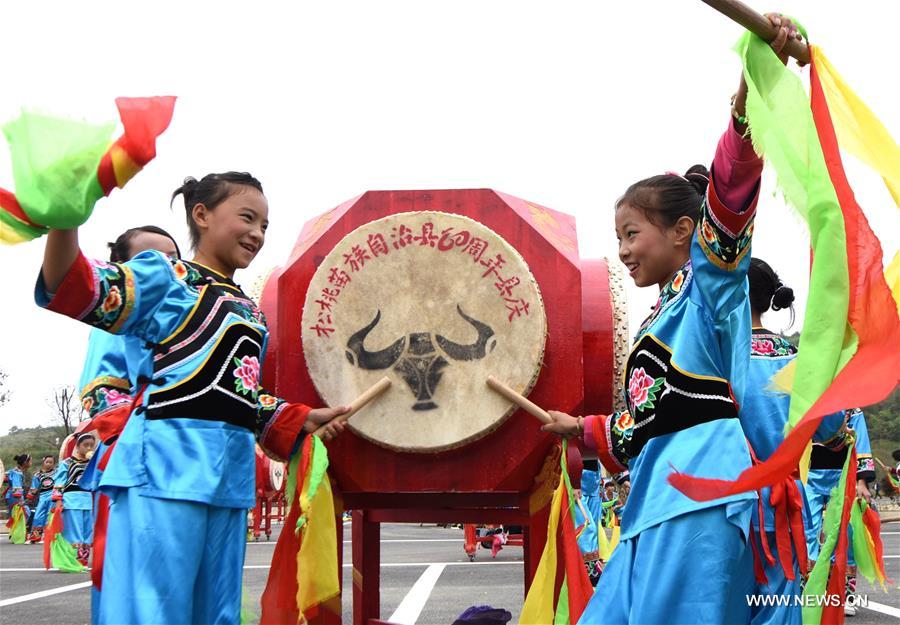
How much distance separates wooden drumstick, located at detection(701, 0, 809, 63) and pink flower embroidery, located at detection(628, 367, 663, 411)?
76 cm

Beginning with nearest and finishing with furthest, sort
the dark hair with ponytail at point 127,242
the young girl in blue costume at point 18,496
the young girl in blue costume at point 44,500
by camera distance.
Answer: the dark hair with ponytail at point 127,242, the young girl in blue costume at point 44,500, the young girl in blue costume at point 18,496

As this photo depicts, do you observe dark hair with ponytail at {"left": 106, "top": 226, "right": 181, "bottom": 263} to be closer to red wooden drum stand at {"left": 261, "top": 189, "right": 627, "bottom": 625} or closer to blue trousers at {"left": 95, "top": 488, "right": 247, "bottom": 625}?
red wooden drum stand at {"left": 261, "top": 189, "right": 627, "bottom": 625}

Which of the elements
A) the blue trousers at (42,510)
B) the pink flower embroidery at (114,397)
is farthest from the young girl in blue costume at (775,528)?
the blue trousers at (42,510)

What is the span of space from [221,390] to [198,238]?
20.1 inches

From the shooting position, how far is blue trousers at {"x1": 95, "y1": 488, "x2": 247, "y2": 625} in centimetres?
219

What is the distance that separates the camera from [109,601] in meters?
2.20

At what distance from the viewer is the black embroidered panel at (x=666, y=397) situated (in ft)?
7.30

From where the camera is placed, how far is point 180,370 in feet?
7.76

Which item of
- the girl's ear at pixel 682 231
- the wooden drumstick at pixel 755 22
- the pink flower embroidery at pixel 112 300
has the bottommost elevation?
the pink flower embroidery at pixel 112 300

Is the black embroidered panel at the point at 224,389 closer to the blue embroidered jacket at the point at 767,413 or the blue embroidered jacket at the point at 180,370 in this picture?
the blue embroidered jacket at the point at 180,370

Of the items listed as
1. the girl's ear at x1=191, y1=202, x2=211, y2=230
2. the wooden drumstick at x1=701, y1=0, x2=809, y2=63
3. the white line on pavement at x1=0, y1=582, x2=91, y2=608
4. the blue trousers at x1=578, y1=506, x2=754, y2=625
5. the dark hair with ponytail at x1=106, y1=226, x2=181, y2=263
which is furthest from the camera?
the white line on pavement at x1=0, y1=582, x2=91, y2=608

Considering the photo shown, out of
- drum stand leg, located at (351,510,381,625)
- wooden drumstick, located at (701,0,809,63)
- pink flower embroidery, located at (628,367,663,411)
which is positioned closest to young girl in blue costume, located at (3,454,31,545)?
drum stand leg, located at (351,510,381,625)

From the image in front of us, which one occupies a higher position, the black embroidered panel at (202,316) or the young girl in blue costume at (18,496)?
the black embroidered panel at (202,316)

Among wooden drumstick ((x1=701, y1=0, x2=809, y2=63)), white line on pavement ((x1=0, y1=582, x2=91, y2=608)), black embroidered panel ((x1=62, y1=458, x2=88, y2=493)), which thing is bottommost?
white line on pavement ((x1=0, y1=582, x2=91, y2=608))
